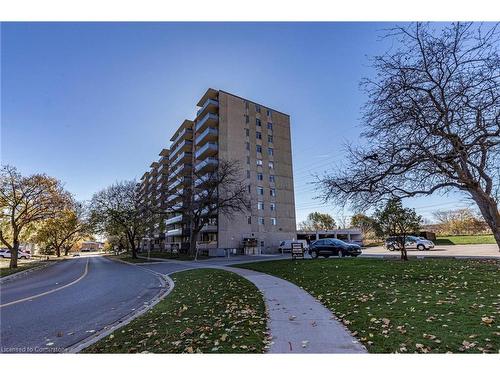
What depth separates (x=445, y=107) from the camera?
8930 millimetres

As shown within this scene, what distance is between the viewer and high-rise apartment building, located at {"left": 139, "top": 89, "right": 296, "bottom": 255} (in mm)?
46594

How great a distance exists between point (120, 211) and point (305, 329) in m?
40.0

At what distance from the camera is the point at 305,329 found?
580 cm

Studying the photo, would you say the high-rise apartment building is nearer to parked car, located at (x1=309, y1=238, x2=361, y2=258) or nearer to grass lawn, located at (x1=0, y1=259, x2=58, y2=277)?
grass lawn, located at (x1=0, y1=259, x2=58, y2=277)

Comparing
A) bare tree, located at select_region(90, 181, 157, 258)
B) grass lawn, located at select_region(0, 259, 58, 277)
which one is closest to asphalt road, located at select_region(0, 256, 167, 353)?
grass lawn, located at select_region(0, 259, 58, 277)

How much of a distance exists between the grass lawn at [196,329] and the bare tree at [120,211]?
111 ft

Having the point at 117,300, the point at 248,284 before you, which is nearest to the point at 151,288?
the point at 117,300

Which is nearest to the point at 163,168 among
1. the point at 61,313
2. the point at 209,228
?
the point at 209,228

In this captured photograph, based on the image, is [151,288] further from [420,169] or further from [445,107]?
[445,107]

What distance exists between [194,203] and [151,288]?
24.1 meters

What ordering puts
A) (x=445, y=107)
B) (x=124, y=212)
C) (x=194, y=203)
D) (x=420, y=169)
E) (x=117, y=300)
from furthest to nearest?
(x=124, y=212) → (x=194, y=203) → (x=117, y=300) → (x=420, y=169) → (x=445, y=107)

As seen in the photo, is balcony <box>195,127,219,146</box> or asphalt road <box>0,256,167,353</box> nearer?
asphalt road <box>0,256,167,353</box>

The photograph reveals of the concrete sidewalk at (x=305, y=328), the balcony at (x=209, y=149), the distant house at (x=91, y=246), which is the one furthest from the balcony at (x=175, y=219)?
the distant house at (x=91, y=246)

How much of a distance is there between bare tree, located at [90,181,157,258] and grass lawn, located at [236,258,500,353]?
1318 inches
